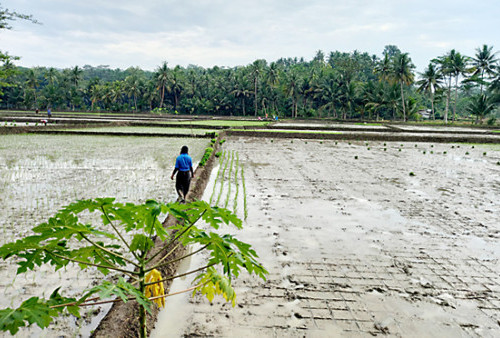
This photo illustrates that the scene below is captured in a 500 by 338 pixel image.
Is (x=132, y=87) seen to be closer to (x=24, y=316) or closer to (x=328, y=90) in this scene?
(x=328, y=90)

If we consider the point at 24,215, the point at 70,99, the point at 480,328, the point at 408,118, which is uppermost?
the point at 70,99

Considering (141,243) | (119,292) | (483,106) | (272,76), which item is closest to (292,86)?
(272,76)

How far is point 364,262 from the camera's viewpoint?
4910mm

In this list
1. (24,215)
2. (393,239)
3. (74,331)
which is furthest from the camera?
(24,215)

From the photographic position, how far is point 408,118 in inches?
1832

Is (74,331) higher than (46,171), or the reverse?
(46,171)

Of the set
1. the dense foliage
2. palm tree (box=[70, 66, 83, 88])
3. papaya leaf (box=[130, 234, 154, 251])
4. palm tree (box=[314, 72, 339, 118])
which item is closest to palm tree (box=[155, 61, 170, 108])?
the dense foliage

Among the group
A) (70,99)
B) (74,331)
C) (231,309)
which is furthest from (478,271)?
(70,99)

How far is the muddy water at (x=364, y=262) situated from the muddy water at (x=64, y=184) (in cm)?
156

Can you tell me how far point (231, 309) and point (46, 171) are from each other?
983 cm

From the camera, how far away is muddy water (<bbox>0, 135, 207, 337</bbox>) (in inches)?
150

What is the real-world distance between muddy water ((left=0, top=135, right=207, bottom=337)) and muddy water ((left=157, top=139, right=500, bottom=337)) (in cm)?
156

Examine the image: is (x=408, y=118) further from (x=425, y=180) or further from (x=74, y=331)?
(x=74, y=331)

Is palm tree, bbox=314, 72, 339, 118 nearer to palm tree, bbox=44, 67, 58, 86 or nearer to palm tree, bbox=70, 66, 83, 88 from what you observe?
palm tree, bbox=70, 66, 83, 88
